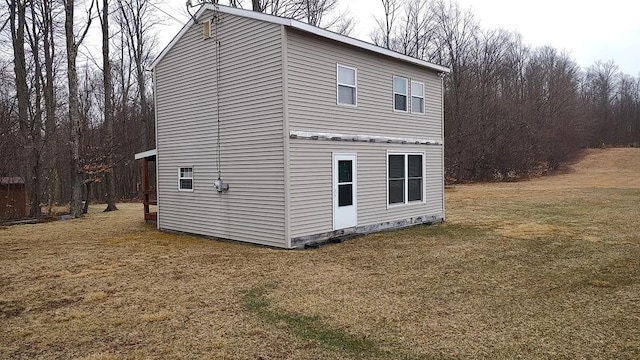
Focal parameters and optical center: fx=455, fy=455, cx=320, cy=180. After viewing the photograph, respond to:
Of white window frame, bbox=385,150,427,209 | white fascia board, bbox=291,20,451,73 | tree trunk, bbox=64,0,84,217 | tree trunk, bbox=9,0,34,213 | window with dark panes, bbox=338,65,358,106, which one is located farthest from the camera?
tree trunk, bbox=9,0,34,213

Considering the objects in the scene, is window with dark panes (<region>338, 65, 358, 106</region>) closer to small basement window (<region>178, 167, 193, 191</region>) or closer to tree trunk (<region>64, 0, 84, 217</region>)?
small basement window (<region>178, 167, 193, 191</region>)

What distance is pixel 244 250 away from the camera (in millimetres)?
9000

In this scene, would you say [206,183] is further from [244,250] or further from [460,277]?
[460,277]

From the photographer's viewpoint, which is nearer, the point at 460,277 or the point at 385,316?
the point at 385,316

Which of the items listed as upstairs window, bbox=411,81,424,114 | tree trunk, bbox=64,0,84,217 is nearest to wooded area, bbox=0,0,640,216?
→ tree trunk, bbox=64,0,84,217

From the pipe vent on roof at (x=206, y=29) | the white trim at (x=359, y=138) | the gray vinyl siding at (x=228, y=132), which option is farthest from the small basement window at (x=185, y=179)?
the white trim at (x=359, y=138)

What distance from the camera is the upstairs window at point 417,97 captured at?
1220cm

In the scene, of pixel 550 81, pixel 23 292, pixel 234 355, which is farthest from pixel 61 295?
pixel 550 81

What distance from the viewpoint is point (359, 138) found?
410 inches

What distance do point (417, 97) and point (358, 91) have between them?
2.63 m

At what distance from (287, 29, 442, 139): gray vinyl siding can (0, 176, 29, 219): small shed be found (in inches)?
456

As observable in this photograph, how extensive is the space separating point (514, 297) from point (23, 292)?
655 cm

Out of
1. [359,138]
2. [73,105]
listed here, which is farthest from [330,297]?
[73,105]

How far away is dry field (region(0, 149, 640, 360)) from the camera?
4.29 meters
